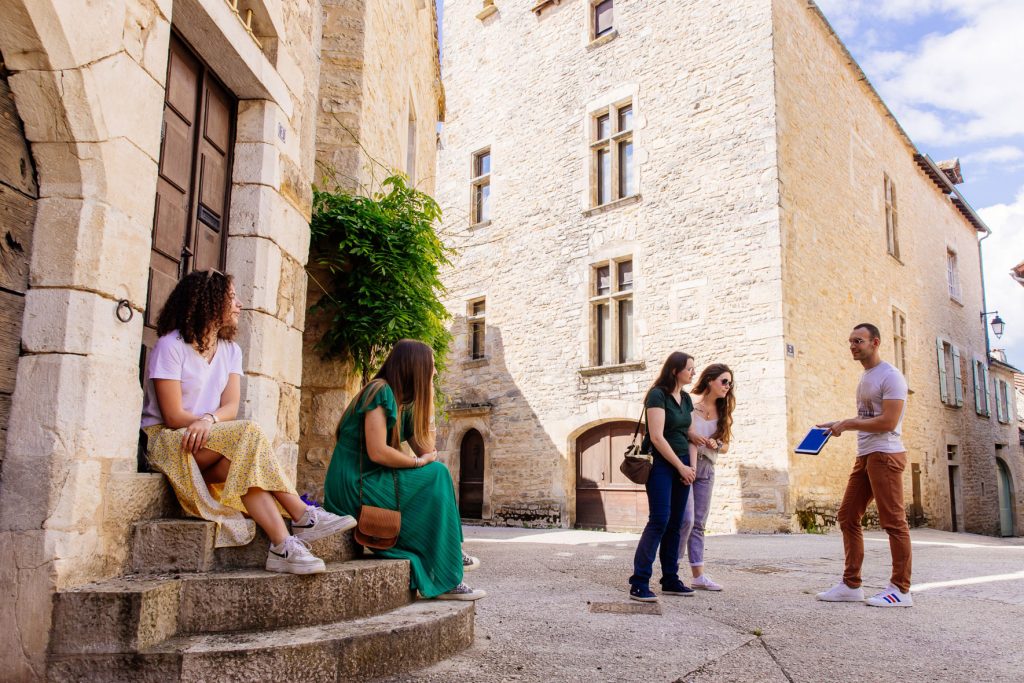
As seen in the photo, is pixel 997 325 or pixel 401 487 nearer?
pixel 401 487

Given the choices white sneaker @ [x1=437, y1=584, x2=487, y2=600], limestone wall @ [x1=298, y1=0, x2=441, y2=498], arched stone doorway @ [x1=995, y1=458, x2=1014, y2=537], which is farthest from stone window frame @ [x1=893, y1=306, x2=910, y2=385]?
white sneaker @ [x1=437, y1=584, x2=487, y2=600]

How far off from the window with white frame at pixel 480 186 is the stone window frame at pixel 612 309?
3382mm

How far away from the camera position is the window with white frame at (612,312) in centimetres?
1229

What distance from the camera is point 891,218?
15242 mm

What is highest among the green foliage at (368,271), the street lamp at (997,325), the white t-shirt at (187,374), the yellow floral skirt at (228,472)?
the street lamp at (997,325)

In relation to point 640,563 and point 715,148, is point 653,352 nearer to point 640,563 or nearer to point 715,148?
point 715,148

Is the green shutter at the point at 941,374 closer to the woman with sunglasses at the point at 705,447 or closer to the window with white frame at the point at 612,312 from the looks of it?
the window with white frame at the point at 612,312

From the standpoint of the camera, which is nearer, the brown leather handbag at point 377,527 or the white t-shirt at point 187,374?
the white t-shirt at point 187,374

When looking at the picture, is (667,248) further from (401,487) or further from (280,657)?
(280,657)

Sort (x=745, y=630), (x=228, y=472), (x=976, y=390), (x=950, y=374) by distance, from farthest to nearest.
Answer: (x=976, y=390) → (x=950, y=374) → (x=745, y=630) → (x=228, y=472)

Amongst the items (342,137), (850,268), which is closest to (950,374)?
(850,268)

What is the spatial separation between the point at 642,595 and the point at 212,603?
2246 mm

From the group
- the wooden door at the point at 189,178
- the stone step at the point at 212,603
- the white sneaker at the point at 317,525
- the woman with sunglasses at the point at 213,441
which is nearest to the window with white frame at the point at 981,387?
the wooden door at the point at 189,178

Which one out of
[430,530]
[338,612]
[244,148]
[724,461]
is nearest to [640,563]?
[430,530]
